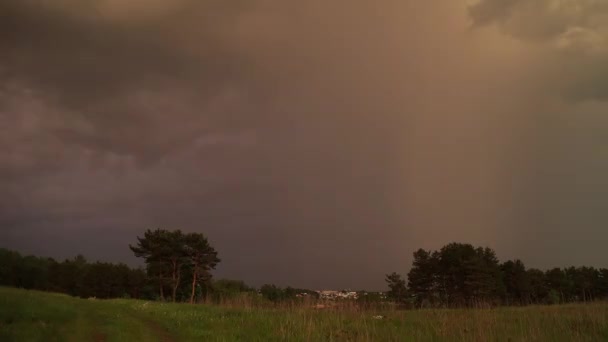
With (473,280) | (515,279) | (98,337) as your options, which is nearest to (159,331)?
(98,337)

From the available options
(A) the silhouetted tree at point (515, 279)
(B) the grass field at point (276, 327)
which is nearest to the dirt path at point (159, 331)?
(B) the grass field at point (276, 327)

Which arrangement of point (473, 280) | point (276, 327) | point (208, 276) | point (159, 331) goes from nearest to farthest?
point (276, 327) → point (159, 331) → point (473, 280) → point (208, 276)

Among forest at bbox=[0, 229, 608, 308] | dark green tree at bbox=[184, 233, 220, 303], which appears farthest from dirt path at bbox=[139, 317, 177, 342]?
dark green tree at bbox=[184, 233, 220, 303]

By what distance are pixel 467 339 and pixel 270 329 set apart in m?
6.28

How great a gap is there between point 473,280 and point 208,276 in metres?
34.2

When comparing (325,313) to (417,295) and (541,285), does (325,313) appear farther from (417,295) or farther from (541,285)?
(541,285)

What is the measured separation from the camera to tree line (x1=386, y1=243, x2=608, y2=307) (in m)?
53.9

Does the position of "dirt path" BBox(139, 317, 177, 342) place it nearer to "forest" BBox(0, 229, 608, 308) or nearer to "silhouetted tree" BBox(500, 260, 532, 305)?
"forest" BBox(0, 229, 608, 308)

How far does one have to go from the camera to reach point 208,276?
202 ft

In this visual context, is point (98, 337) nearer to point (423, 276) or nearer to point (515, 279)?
point (423, 276)

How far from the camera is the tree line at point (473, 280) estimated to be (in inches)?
2122

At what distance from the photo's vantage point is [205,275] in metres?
61.4

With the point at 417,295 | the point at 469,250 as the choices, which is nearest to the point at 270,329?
the point at 417,295

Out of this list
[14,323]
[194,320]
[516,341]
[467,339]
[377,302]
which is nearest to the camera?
[516,341]
